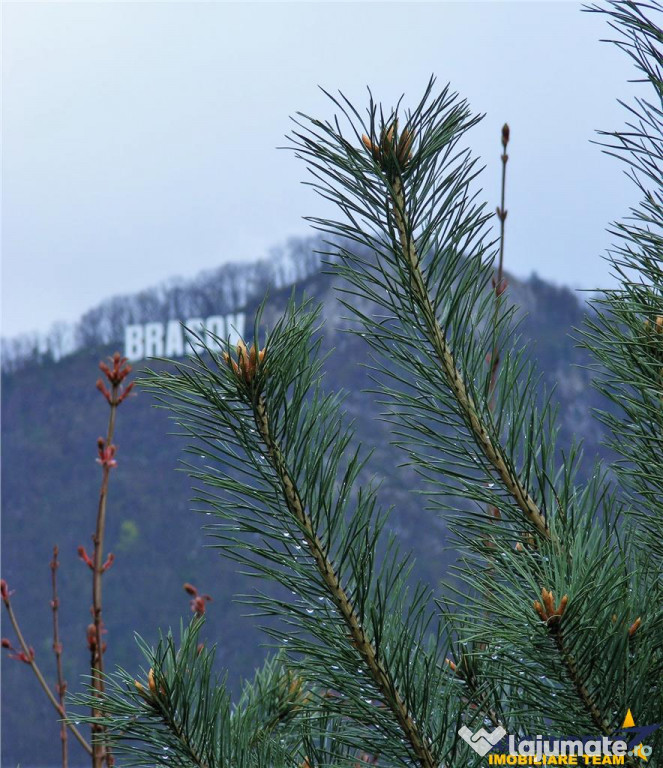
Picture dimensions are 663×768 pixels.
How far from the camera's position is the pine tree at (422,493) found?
573mm

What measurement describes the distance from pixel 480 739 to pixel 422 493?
201mm

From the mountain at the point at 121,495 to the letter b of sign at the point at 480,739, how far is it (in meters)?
27.9

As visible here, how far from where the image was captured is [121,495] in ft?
111

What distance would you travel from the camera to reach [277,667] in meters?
1.02

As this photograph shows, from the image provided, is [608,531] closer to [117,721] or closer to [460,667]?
[460,667]

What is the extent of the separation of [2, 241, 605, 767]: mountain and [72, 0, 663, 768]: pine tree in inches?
1096

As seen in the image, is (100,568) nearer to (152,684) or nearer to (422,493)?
(152,684)

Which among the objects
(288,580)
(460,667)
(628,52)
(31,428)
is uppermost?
(628,52)

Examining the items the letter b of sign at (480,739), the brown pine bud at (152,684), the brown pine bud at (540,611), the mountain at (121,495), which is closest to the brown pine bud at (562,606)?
the brown pine bud at (540,611)

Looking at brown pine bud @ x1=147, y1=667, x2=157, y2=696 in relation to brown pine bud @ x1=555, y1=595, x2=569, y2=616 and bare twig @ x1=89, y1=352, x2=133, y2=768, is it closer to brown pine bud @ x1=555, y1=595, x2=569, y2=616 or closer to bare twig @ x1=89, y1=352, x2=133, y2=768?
bare twig @ x1=89, y1=352, x2=133, y2=768

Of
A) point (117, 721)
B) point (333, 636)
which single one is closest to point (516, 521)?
point (333, 636)

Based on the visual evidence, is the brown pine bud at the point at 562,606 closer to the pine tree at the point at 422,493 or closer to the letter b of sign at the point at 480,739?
the pine tree at the point at 422,493

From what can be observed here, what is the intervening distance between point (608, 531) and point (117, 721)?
43cm

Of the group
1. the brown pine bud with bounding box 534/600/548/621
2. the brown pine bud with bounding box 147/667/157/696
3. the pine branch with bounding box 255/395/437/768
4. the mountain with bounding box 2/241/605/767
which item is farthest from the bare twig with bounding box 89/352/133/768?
the mountain with bounding box 2/241/605/767
